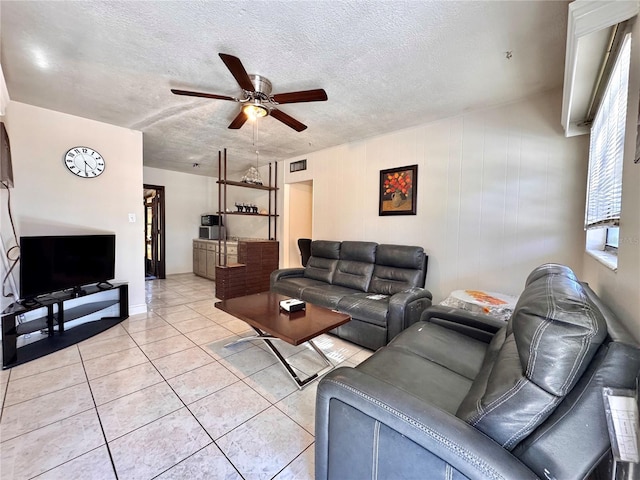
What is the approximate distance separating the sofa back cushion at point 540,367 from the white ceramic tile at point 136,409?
1812 millimetres

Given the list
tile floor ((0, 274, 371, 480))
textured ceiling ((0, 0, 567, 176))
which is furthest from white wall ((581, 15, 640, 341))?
tile floor ((0, 274, 371, 480))

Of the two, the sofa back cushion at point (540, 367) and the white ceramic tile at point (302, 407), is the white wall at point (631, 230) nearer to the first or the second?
the sofa back cushion at point (540, 367)

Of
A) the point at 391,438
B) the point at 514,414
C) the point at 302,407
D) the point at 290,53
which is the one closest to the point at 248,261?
the point at 302,407

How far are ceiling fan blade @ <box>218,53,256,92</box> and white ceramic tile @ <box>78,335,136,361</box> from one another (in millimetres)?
2655

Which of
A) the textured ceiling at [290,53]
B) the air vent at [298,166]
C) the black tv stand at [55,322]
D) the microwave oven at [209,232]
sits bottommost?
the black tv stand at [55,322]

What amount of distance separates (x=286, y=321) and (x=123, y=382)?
1.32 metres

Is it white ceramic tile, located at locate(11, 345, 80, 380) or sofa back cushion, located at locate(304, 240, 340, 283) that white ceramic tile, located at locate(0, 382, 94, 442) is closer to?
white ceramic tile, located at locate(11, 345, 80, 380)

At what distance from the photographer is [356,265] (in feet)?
11.3

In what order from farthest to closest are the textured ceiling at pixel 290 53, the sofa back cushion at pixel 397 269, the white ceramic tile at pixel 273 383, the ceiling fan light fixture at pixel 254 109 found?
1. the sofa back cushion at pixel 397 269
2. the ceiling fan light fixture at pixel 254 109
3. the white ceramic tile at pixel 273 383
4. the textured ceiling at pixel 290 53

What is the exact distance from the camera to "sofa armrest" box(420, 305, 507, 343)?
177 cm

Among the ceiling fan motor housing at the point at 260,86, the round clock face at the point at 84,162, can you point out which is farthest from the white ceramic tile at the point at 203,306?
the ceiling fan motor housing at the point at 260,86

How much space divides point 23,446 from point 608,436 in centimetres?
255

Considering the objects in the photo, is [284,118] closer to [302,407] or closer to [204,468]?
[302,407]

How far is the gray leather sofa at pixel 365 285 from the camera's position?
8.05 ft
